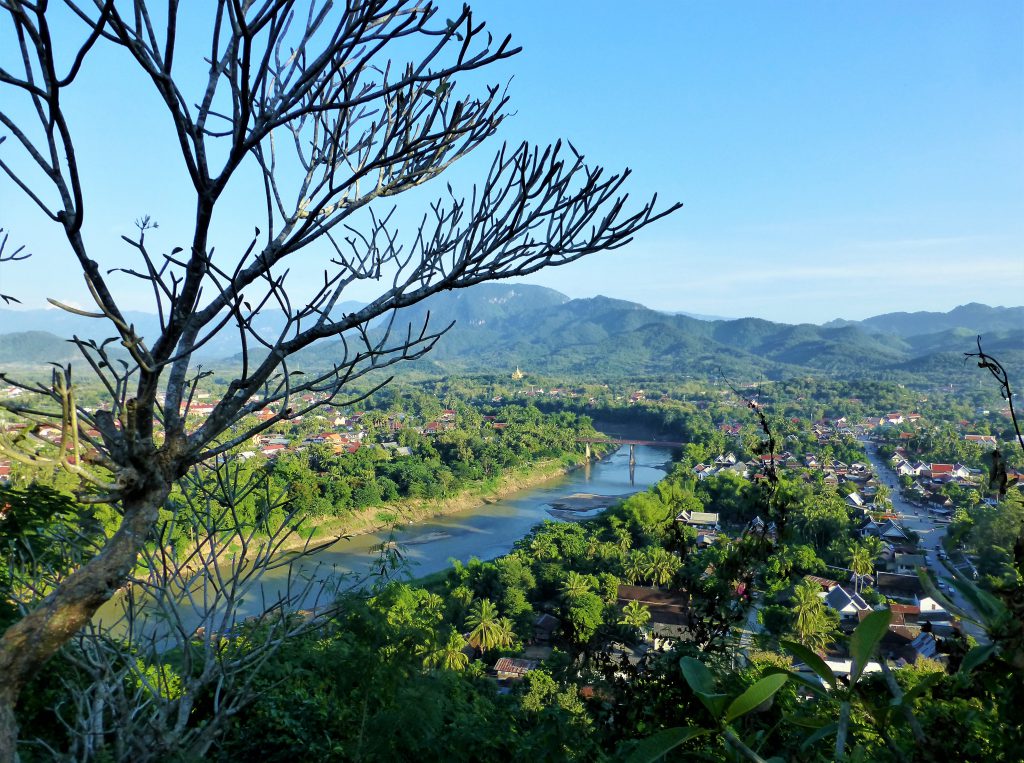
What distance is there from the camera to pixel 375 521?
1617 centimetres

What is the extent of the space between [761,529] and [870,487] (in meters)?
19.6

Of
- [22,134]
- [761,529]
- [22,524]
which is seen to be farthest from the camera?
[22,524]

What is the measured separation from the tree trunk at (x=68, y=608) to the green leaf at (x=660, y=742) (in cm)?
72

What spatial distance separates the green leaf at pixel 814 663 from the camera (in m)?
0.52

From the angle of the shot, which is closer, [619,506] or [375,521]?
[619,506]

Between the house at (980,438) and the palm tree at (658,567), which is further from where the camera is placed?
the house at (980,438)

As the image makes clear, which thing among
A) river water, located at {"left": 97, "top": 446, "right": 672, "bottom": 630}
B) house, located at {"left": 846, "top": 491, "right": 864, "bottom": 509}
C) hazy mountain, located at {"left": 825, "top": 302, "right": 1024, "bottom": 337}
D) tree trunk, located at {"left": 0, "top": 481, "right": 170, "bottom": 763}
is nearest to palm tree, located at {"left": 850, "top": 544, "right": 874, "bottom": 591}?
house, located at {"left": 846, "top": 491, "right": 864, "bottom": 509}

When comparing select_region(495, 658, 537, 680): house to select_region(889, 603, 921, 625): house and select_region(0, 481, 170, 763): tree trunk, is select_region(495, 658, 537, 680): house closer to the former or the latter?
select_region(889, 603, 921, 625): house

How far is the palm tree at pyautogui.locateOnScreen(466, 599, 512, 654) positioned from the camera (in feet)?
25.5

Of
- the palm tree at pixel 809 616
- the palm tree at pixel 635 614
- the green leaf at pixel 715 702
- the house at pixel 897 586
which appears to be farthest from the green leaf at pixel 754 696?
the house at pixel 897 586

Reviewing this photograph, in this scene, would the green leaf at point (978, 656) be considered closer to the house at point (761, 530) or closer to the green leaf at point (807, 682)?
the green leaf at point (807, 682)

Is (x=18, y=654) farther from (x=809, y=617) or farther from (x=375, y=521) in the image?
(x=375, y=521)

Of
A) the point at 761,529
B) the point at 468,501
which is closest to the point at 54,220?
the point at 761,529

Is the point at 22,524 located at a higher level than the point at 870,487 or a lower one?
higher
